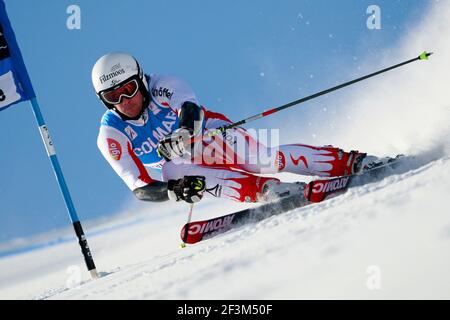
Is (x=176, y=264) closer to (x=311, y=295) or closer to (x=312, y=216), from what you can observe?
(x=312, y=216)

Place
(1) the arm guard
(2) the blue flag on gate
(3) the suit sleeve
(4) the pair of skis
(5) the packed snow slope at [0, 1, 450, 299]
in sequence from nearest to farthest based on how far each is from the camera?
(5) the packed snow slope at [0, 1, 450, 299], (4) the pair of skis, (1) the arm guard, (3) the suit sleeve, (2) the blue flag on gate

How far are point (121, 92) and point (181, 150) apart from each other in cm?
84

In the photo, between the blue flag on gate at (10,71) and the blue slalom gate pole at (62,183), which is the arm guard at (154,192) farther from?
the blue flag on gate at (10,71)

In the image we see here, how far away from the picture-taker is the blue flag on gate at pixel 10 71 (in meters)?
5.79

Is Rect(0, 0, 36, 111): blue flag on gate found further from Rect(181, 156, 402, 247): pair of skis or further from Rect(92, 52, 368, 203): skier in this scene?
Rect(181, 156, 402, 247): pair of skis

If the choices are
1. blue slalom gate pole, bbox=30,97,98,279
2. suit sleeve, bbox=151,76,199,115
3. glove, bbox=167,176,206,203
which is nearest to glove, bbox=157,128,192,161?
glove, bbox=167,176,206,203

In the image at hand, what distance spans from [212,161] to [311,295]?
3.37 metres

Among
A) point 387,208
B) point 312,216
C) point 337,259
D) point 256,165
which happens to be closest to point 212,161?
point 256,165

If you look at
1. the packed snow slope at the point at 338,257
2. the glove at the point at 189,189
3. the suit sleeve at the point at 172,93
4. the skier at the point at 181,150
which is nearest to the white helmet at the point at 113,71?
the skier at the point at 181,150

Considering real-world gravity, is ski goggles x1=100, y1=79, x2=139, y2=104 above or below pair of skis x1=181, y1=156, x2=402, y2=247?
above

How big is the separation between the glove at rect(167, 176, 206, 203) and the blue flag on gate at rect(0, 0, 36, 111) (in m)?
1.90

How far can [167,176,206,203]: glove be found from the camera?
4.92 metres

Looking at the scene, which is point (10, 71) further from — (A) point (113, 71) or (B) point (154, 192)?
(B) point (154, 192)
